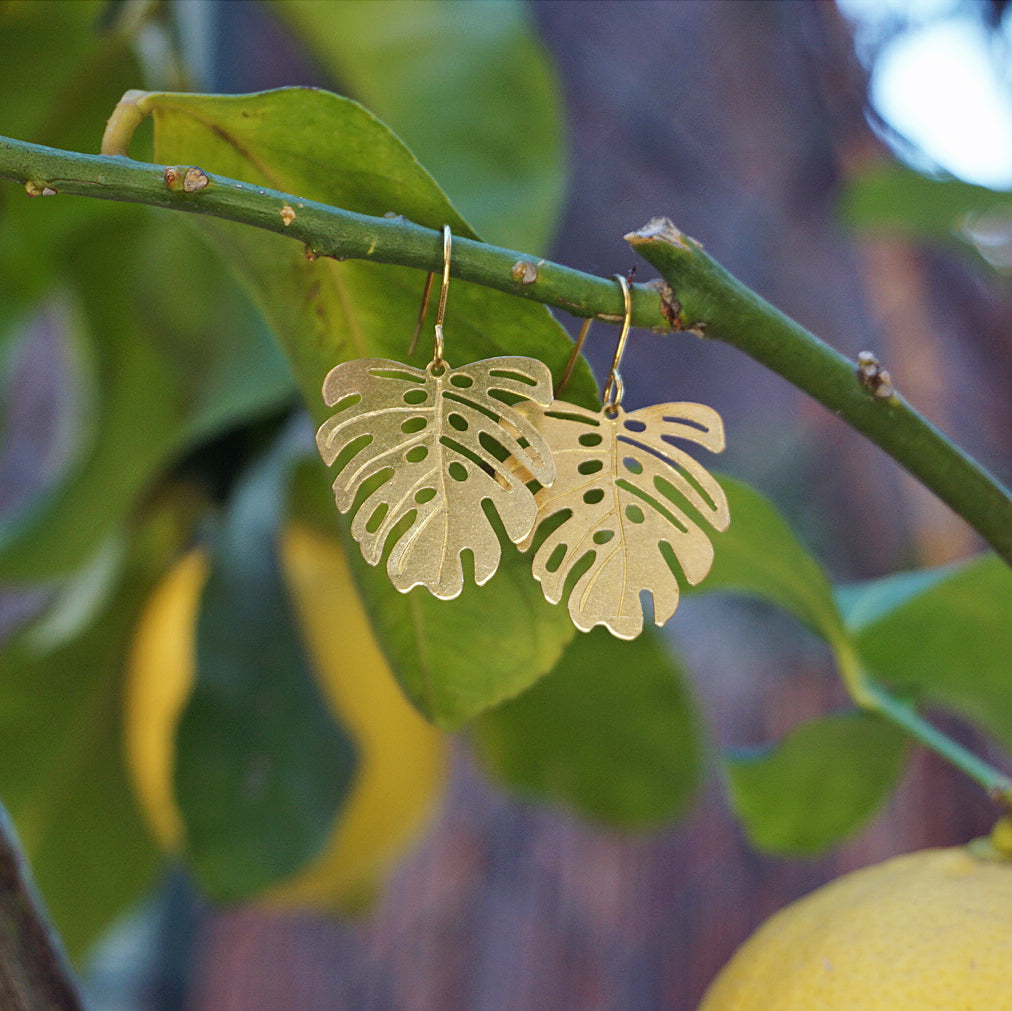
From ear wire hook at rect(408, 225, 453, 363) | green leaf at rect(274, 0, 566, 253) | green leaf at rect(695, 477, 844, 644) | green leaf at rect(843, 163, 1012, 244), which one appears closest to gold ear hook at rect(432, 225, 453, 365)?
ear wire hook at rect(408, 225, 453, 363)

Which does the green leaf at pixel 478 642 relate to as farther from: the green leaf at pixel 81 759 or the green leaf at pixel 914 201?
the green leaf at pixel 914 201

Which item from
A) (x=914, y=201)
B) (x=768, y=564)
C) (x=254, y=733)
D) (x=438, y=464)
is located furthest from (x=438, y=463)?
(x=914, y=201)

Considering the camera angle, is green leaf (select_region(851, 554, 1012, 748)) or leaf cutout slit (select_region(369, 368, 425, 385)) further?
green leaf (select_region(851, 554, 1012, 748))

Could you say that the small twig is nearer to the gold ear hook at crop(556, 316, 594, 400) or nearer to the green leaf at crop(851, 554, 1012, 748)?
the gold ear hook at crop(556, 316, 594, 400)

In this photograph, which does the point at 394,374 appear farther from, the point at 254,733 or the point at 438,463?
the point at 254,733

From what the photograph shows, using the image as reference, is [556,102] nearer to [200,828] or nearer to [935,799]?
[200,828]

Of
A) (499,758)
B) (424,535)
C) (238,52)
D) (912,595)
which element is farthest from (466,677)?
(238,52)

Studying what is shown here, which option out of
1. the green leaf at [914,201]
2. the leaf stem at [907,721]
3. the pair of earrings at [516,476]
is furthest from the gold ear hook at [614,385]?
the green leaf at [914,201]
